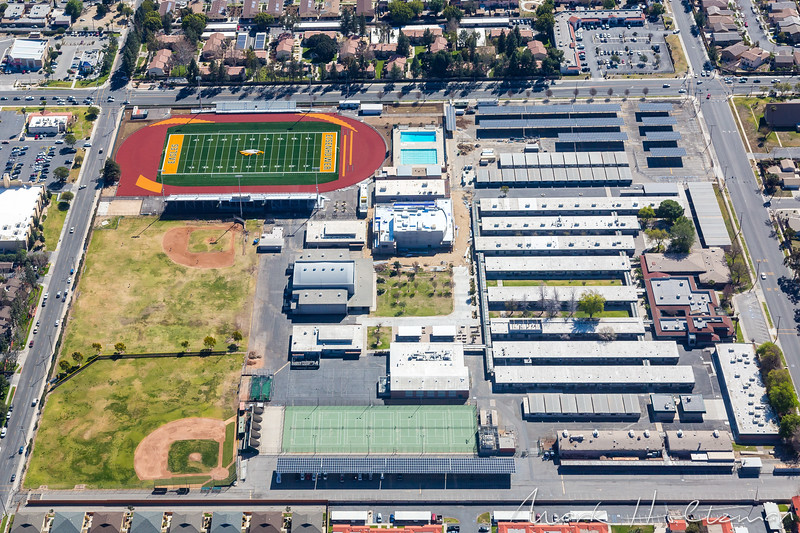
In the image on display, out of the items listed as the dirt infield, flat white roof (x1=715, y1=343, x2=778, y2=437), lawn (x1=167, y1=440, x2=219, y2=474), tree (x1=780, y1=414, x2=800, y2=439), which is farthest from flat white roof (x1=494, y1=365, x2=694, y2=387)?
lawn (x1=167, y1=440, x2=219, y2=474)

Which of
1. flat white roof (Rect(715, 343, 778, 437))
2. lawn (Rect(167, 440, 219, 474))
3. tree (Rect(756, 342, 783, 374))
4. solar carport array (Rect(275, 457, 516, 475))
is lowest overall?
solar carport array (Rect(275, 457, 516, 475))

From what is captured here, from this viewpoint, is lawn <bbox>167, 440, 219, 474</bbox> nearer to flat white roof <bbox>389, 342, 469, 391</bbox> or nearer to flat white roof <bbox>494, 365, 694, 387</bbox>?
flat white roof <bbox>389, 342, 469, 391</bbox>

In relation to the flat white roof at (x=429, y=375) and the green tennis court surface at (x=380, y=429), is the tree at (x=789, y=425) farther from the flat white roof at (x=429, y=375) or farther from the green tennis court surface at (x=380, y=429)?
the flat white roof at (x=429, y=375)

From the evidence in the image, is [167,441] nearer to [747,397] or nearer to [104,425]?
[104,425]

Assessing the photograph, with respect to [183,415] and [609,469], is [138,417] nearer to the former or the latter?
[183,415]

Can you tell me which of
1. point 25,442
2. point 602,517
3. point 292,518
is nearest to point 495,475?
point 602,517

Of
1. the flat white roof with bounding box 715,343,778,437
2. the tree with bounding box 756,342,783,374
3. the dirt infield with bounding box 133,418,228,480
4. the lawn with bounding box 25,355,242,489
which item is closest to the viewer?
the lawn with bounding box 25,355,242,489

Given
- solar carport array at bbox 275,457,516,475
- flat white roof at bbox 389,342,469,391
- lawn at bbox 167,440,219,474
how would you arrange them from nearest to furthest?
solar carport array at bbox 275,457,516,475 < lawn at bbox 167,440,219,474 < flat white roof at bbox 389,342,469,391
